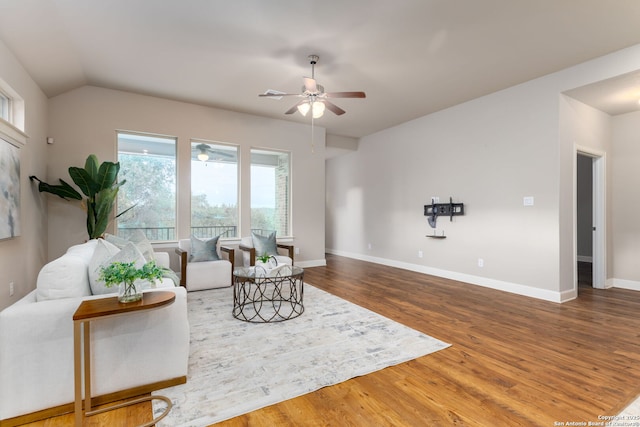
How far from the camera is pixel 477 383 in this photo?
2.16m

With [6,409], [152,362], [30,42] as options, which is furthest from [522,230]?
[30,42]

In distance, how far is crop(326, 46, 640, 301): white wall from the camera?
13.6 feet

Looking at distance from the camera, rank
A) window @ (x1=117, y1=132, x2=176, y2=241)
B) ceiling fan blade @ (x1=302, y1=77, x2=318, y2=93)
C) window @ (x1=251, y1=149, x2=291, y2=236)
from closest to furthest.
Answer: ceiling fan blade @ (x1=302, y1=77, x2=318, y2=93)
window @ (x1=117, y1=132, x2=176, y2=241)
window @ (x1=251, y1=149, x2=291, y2=236)

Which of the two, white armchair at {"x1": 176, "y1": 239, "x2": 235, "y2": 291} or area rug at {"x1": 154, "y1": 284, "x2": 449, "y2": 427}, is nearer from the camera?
area rug at {"x1": 154, "y1": 284, "x2": 449, "y2": 427}

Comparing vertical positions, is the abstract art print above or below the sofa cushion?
above

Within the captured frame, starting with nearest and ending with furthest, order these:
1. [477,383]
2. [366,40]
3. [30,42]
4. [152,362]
→ [152,362] < [477,383] < [30,42] < [366,40]

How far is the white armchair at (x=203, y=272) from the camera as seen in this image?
449 centimetres

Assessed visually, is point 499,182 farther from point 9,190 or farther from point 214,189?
point 9,190

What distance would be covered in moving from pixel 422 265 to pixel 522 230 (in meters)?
1.95

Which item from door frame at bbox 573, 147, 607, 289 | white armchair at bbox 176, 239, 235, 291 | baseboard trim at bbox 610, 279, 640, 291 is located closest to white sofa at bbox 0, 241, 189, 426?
white armchair at bbox 176, 239, 235, 291

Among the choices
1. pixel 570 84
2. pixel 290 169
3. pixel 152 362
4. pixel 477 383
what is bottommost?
pixel 477 383

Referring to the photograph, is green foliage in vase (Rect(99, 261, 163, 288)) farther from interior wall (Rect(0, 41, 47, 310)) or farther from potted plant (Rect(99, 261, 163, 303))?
interior wall (Rect(0, 41, 47, 310))

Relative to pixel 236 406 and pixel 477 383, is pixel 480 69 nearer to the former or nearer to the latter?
pixel 477 383

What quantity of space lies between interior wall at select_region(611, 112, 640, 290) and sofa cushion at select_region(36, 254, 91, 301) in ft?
22.7
